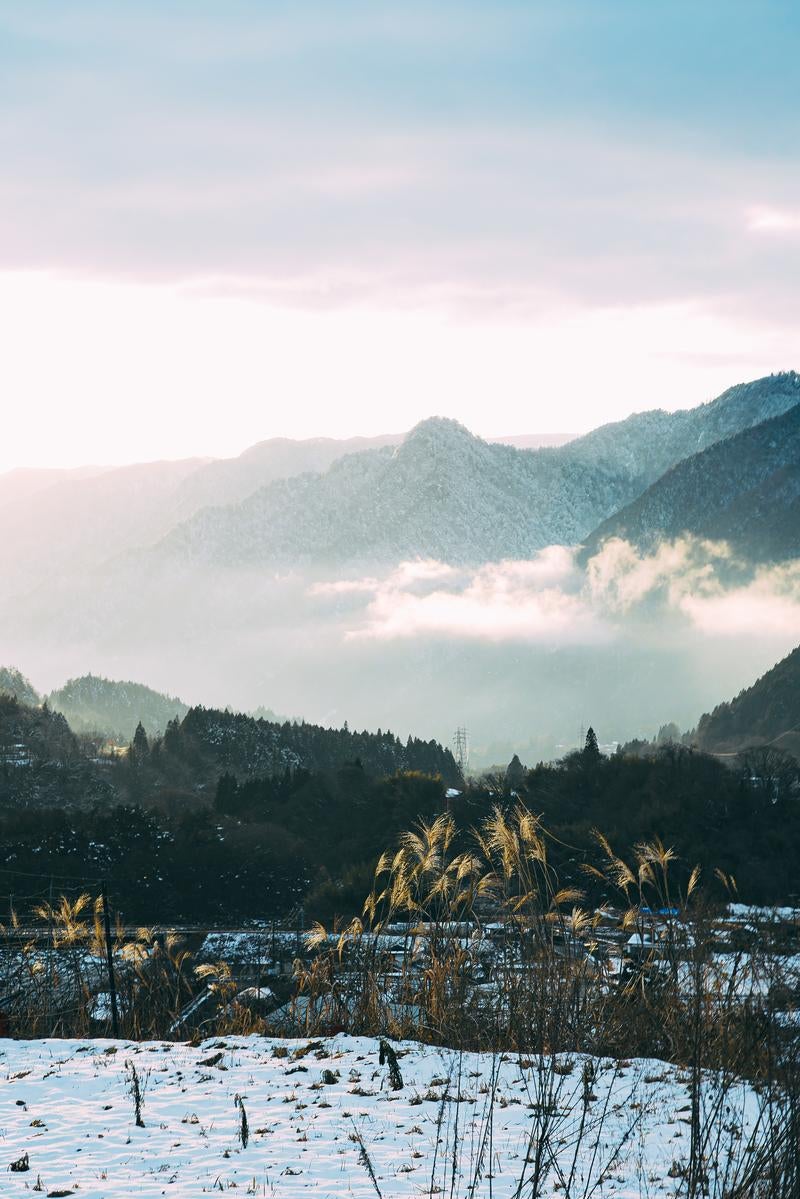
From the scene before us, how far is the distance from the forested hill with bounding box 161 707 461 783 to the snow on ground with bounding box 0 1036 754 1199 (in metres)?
145

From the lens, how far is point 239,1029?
85.8 feet

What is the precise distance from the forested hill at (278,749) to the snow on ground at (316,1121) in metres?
145

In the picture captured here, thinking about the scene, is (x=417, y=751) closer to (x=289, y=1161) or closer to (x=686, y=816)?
(x=686, y=816)

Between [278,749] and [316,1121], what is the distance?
161523 millimetres

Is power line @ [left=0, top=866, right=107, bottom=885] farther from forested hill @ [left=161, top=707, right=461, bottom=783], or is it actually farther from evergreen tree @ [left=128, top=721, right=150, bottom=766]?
evergreen tree @ [left=128, top=721, right=150, bottom=766]

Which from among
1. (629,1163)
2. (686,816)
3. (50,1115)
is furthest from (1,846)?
(629,1163)

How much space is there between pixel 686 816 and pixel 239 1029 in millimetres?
80791

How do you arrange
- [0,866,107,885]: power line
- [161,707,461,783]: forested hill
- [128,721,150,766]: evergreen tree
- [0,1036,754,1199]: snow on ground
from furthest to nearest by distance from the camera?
1. [161,707,461,783]: forested hill
2. [128,721,150,766]: evergreen tree
3. [0,866,107,885]: power line
4. [0,1036,754,1199]: snow on ground

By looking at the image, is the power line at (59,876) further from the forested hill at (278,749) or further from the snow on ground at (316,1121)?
the forested hill at (278,749)

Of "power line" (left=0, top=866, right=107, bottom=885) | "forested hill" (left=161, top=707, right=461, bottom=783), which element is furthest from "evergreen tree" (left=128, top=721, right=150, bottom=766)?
"power line" (left=0, top=866, right=107, bottom=885)

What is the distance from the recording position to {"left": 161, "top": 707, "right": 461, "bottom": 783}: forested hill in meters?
172

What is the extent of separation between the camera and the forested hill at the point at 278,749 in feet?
563

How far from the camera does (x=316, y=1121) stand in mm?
17828

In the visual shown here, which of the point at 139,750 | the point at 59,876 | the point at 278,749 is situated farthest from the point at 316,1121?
the point at 278,749
